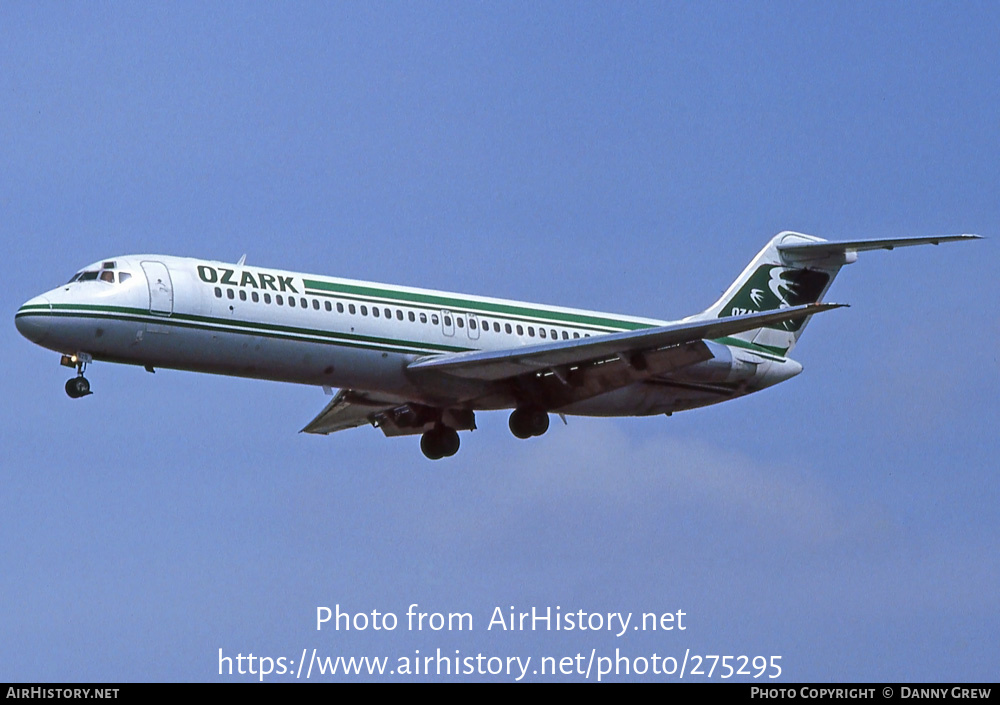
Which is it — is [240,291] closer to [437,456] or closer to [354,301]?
[354,301]

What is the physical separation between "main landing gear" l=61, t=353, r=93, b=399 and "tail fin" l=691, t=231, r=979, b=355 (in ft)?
52.6

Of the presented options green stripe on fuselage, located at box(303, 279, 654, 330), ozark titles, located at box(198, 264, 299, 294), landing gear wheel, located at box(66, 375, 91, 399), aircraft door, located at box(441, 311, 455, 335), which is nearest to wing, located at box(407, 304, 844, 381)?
aircraft door, located at box(441, 311, 455, 335)

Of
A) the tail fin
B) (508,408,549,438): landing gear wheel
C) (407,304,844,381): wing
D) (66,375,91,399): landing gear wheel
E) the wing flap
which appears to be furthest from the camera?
the tail fin

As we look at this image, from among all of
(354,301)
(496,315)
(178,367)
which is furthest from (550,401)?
(178,367)

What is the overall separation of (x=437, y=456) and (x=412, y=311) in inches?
200

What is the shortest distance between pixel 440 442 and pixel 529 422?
2921 mm

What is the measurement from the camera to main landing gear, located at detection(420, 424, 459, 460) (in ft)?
146

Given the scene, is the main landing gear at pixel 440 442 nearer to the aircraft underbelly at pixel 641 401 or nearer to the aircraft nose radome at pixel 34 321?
the aircraft underbelly at pixel 641 401

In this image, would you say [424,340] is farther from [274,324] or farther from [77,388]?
[77,388]

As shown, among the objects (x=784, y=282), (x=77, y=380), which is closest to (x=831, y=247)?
(x=784, y=282)

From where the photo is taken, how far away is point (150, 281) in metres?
38.2

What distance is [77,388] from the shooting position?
1464 inches

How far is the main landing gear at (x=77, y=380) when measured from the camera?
37156 millimetres

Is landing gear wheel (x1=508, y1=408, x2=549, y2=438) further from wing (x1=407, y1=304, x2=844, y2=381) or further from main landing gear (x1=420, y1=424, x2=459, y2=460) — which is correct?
main landing gear (x1=420, y1=424, x2=459, y2=460)
